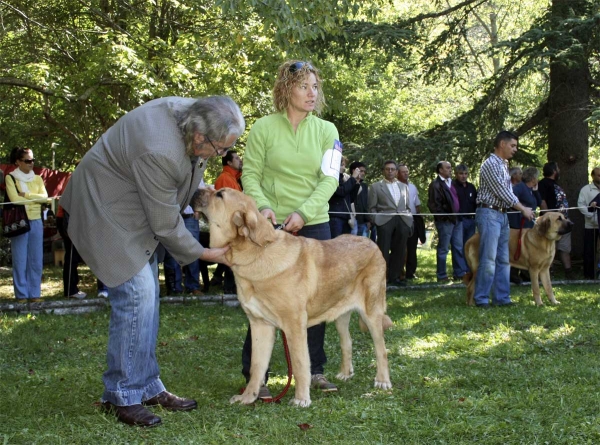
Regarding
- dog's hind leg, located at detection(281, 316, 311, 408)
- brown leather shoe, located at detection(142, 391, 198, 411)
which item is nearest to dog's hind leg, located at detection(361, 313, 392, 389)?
dog's hind leg, located at detection(281, 316, 311, 408)

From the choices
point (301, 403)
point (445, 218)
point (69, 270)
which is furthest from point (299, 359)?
point (445, 218)

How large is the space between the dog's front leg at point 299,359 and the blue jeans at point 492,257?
5723 mm

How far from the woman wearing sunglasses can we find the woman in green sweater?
6.01 m

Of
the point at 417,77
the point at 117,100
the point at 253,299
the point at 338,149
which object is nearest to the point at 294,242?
the point at 253,299

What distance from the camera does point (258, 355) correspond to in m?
5.24

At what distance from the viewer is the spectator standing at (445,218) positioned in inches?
551

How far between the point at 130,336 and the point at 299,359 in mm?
1176

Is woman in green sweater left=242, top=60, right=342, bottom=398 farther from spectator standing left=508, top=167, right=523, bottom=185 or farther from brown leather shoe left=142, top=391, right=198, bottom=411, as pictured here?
spectator standing left=508, top=167, right=523, bottom=185

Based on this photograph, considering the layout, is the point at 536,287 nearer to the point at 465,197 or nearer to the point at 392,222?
the point at 392,222

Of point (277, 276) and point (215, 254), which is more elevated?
point (215, 254)

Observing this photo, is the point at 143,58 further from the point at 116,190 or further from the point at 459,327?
the point at 116,190

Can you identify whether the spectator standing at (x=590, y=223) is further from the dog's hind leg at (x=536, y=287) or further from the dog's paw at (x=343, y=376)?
the dog's paw at (x=343, y=376)

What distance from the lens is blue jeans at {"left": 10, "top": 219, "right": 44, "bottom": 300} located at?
10531 mm

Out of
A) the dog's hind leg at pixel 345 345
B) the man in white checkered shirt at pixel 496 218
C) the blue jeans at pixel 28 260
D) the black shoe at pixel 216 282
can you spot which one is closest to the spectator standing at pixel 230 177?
the black shoe at pixel 216 282
